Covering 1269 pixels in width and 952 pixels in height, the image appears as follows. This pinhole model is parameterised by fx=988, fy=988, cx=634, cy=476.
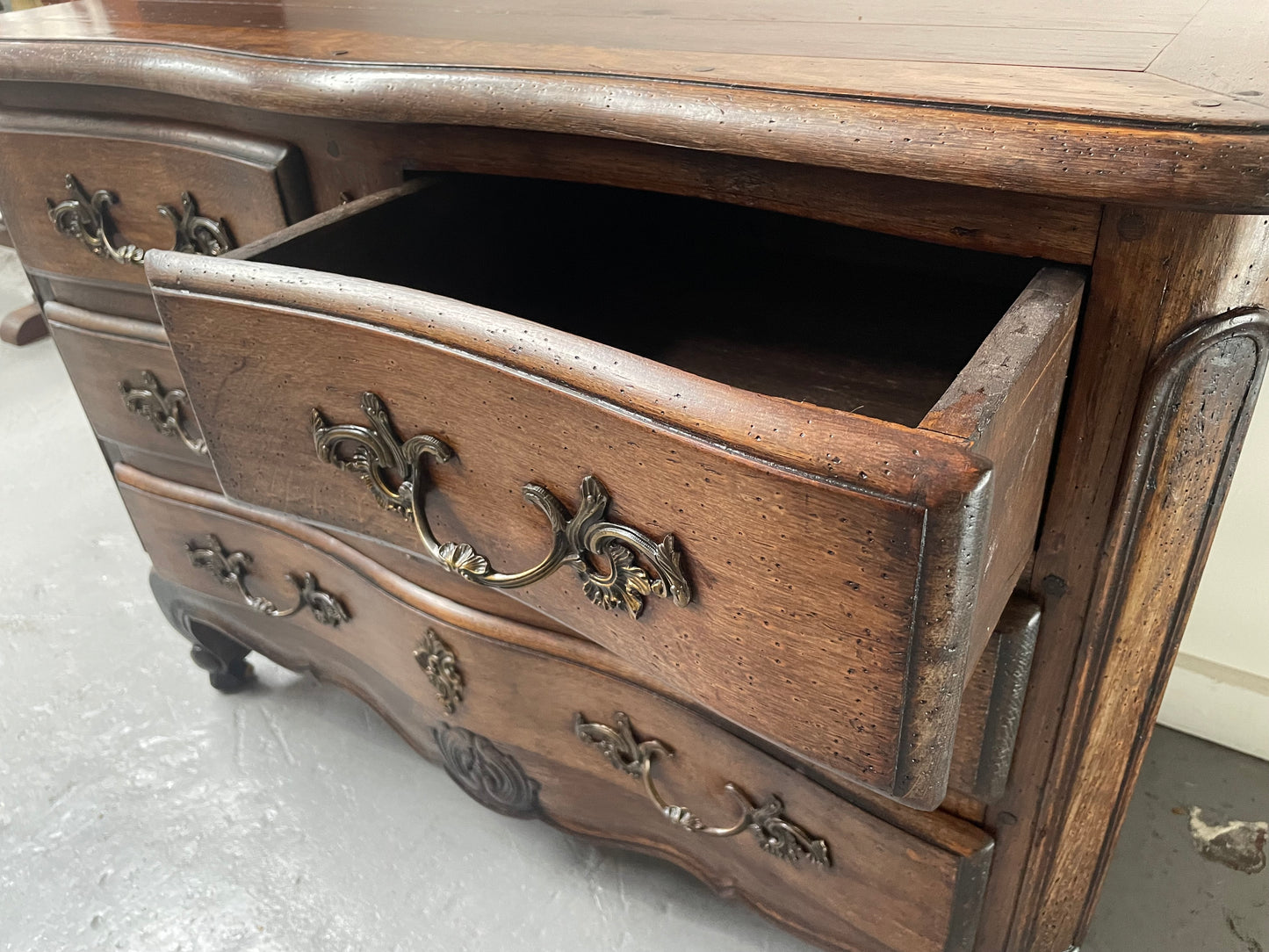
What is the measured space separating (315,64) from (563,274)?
0.22 meters

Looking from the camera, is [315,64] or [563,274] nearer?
[315,64]

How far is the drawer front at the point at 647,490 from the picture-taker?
12.2 inches

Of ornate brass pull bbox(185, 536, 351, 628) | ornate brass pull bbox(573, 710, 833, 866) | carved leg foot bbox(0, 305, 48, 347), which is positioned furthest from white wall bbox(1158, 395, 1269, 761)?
carved leg foot bbox(0, 305, 48, 347)

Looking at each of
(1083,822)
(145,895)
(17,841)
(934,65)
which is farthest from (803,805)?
(17,841)

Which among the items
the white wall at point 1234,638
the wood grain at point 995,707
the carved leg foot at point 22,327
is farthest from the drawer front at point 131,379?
the carved leg foot at point 22,327

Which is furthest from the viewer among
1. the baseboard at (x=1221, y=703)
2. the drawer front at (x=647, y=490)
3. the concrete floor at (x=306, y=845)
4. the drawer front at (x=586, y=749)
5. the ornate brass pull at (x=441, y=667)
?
the baseboard at (x=1221, y=703)

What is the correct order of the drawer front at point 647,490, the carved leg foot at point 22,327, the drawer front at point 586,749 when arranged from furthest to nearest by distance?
the carved leg foot at point 22,327 → the drawer front at point 586,749 → the drawer front at point 647,490

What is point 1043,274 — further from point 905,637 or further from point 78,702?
point 78,702

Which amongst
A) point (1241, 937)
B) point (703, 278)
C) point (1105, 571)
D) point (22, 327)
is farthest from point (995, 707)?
point (22, 327)

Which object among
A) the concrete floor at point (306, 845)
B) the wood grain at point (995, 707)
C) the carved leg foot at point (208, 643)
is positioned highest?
the wood grain at point (995, 707)

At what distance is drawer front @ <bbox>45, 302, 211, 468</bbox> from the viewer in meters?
0.77

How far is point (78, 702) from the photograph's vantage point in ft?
3.65

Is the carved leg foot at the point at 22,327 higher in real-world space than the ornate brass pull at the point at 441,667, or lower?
lower

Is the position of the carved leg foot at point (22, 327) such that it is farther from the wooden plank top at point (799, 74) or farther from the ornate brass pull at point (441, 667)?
the ornate brass pull at point (441, 667)
